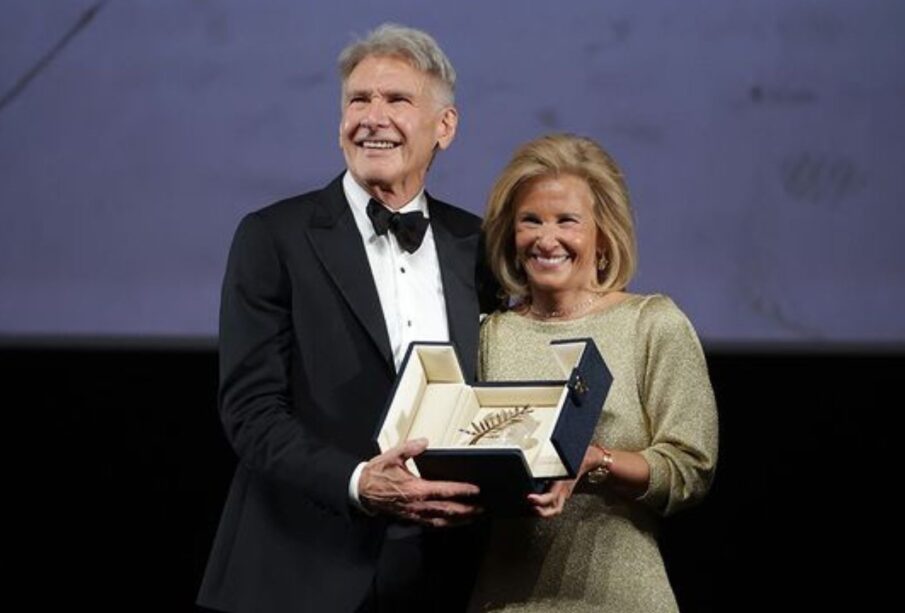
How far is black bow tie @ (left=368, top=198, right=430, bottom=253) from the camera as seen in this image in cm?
261

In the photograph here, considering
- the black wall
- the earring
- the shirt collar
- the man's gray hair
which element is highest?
the man's gray hair

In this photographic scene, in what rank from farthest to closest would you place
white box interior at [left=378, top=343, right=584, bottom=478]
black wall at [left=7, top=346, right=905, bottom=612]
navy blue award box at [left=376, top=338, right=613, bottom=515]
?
black wall at [left=7, top=346, right=905, bottom=612] < white box interior at [left=378, top=343, right=584, bottom=478] < navy blue award box at [left=376, top=338, right=613, bottom=515]

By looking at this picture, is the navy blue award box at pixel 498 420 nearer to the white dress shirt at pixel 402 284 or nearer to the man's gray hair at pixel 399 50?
the white dress shirt at pixel 402 284

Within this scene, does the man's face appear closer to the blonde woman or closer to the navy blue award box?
the blonde woman

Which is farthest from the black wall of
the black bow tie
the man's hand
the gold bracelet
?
the man's hand

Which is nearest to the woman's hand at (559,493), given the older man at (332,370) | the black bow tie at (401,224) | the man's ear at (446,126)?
the older man at (332,370)

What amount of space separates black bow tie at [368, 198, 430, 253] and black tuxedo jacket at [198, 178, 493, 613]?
57 mm

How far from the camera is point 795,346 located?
3824 mm

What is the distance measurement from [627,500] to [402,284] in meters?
0.44

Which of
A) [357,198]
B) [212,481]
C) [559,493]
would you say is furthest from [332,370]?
[212,481]

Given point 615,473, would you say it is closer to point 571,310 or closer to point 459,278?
point 571,310

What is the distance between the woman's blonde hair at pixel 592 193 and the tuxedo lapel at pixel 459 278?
6 cm

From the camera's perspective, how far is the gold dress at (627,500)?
2463 mm

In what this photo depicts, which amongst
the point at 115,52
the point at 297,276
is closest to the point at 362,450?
the point at 297,276
